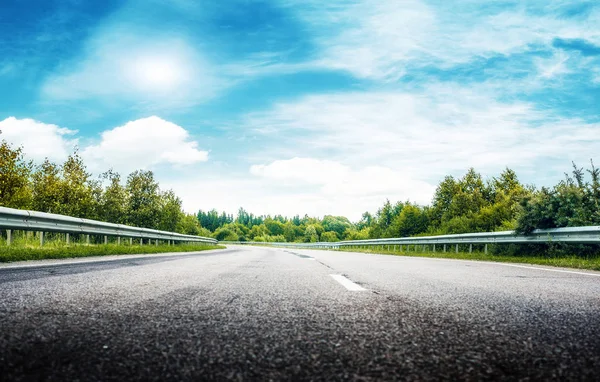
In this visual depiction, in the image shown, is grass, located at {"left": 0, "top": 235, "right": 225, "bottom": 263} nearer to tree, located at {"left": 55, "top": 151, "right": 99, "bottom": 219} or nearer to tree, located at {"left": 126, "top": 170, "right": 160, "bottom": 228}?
tree, located at {"left": 55, "top": 151, "right": 99, "bottom": 219}

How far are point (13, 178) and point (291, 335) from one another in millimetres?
30360

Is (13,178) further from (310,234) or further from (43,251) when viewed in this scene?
(310,234)

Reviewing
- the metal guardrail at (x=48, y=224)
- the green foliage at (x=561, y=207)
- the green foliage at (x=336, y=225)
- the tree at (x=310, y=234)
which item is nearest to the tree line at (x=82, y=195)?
the metal guardrail at (x=48, y=224)

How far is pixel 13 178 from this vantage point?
27375 millimetres

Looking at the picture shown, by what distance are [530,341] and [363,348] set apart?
894mm

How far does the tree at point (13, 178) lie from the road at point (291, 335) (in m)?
26.8

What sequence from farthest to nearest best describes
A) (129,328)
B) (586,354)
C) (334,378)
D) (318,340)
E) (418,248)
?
(418,248) < (129,328) < (318,340) < (586,354) < (334,378)

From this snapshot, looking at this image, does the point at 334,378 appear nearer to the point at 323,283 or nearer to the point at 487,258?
the point at 323,283

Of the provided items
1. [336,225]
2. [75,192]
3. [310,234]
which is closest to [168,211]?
[75,192]

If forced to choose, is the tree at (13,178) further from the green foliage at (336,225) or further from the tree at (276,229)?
the tree at (276,229)

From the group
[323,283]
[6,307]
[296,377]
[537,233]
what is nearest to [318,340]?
[296,377]

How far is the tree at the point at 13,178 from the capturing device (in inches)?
1060

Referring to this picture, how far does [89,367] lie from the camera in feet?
5.76

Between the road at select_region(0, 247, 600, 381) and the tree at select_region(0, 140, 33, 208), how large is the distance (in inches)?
1055
